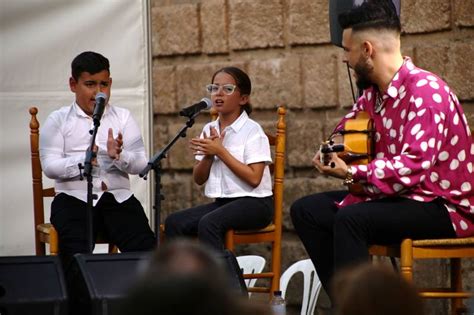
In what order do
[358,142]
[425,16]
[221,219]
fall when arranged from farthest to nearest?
[425,16], [221,219], [358,142]

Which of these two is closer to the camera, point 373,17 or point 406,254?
point 406,254

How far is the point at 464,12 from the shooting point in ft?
19.1

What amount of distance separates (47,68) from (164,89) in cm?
183

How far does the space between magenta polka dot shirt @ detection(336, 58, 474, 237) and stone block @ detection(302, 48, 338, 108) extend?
6.69 ft

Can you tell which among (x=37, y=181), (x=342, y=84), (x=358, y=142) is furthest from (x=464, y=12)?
(x=37, y=181)

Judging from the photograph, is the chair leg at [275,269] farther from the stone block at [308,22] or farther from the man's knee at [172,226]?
the stone block at [308,22]

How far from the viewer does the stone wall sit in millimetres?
5887

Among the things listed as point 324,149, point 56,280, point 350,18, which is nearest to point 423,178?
point 324,149

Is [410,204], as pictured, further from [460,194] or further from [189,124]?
[189,124]

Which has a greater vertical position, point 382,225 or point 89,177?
point 89,177

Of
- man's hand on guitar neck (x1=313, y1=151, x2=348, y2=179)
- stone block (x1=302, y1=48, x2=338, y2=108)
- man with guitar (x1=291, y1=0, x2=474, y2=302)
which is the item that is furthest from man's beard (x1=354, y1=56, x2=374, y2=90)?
stone block (x1=302, y1=48, x2=338, y2=108)

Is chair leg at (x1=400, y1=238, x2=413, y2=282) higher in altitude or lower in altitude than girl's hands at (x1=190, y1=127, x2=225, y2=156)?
lower

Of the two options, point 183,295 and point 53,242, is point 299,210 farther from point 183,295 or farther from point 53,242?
point 183,295

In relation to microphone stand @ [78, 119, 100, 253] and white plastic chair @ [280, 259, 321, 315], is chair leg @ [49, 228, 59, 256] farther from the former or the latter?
white plastic chair @ [280, 259, 321, 315]
